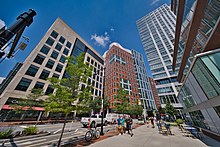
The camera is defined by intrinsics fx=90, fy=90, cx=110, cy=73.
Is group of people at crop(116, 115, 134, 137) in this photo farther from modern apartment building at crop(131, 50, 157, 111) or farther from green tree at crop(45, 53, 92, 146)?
modern apartment building at crop(131, 50, 157, 111)

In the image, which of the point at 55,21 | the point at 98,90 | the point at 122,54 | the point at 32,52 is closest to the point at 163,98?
the point at 98,90

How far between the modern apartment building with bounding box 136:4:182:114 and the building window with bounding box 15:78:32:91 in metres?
53.4

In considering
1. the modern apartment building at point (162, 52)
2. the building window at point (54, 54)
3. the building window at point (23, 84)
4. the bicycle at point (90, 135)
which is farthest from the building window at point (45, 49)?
the modern apartment building at point (162, 52)

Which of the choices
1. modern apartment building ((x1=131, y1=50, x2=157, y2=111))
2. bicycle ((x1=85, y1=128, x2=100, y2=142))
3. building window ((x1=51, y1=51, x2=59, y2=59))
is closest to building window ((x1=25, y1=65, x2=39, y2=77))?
building window ((x1=51, y1=51, x2=59, y2=59))

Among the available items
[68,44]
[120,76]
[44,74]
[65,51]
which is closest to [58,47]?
[65,51]

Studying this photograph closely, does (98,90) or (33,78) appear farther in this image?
(98,90)

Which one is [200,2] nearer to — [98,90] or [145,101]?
[98,90]

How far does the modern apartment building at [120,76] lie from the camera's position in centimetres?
5109

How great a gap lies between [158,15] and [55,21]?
61973 millimetres

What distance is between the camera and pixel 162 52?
51.5 metres

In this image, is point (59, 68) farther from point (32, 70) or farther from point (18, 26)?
point (18, 26)

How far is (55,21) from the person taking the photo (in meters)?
35.8

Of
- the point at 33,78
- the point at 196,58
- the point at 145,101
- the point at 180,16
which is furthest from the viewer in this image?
the point at 145,101

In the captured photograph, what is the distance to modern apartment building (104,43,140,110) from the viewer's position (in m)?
51.1
